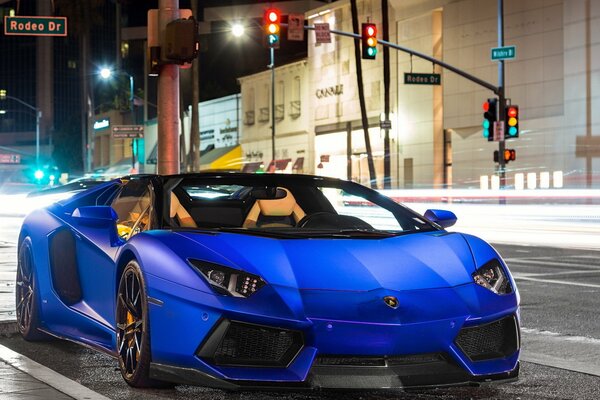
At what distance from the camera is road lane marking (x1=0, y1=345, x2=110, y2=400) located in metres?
5.85

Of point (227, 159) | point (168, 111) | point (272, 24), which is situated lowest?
point (168, 111)

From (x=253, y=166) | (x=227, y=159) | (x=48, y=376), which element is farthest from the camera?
(x=227, y=159)

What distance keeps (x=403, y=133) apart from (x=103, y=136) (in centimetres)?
5362

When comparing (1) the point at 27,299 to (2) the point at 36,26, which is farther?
(2) the point at 36,26

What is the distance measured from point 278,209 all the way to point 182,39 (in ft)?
19.3

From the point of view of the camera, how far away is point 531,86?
43906mm

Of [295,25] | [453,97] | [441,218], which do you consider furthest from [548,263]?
[453,97]

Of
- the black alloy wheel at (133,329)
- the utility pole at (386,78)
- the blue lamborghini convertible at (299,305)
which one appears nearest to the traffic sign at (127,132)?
the utility pole at (386,78)

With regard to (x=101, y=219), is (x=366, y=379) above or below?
below

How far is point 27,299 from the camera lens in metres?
7.88

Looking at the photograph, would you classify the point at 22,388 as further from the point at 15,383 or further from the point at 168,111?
the point at 168,111

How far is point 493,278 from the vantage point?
222 inches

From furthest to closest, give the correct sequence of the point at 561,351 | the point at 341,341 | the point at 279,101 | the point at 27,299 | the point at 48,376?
1. the point at 279,101
2. the point at 27,299
3. the point at 561,351
4. the point at 48,376
5. the point at 341,341

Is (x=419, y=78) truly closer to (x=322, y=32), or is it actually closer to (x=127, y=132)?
(x=322, y=32)
